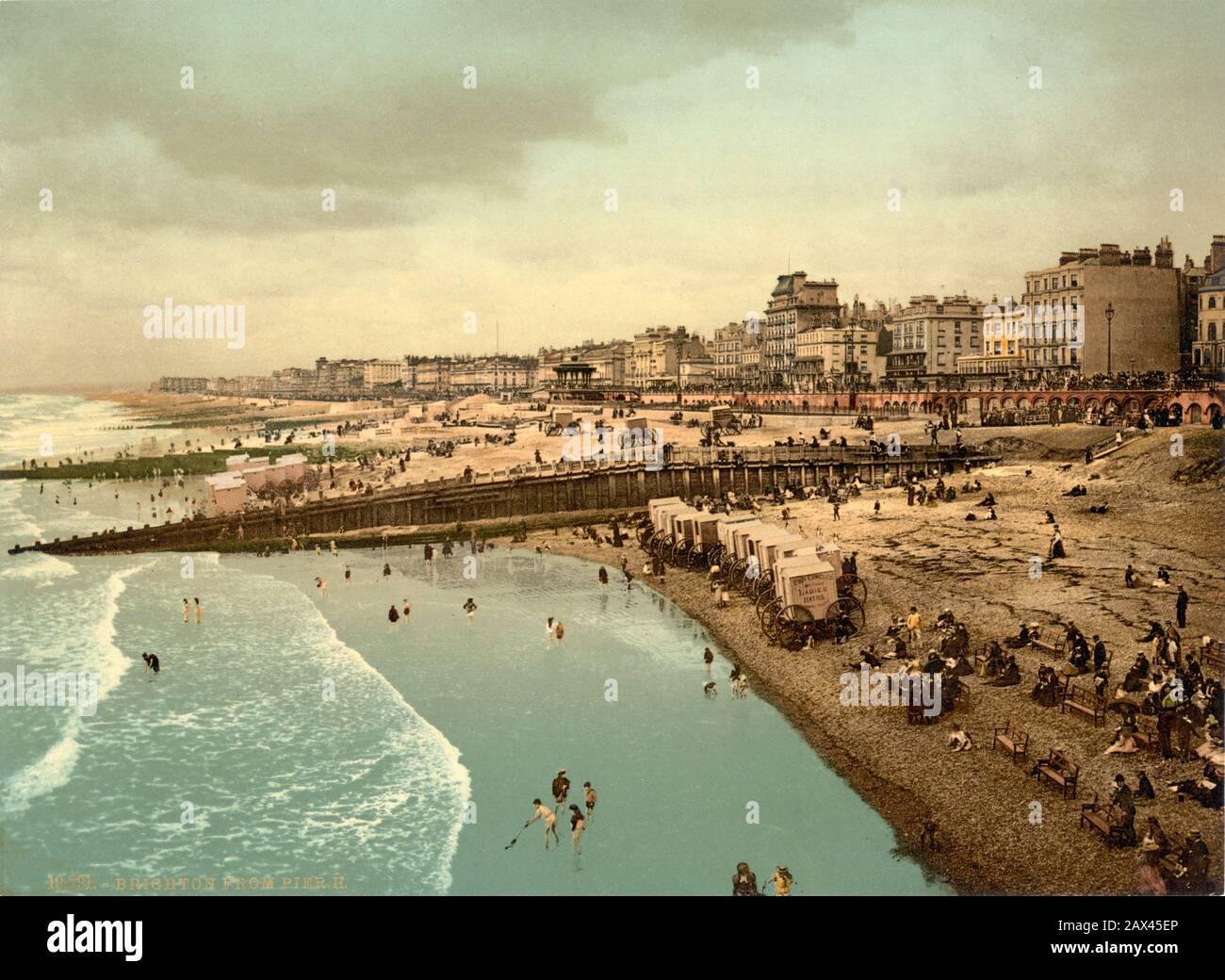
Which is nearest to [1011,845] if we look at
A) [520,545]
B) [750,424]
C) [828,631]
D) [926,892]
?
[926,892]

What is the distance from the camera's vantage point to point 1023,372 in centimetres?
7025

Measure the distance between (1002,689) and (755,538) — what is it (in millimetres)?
11380

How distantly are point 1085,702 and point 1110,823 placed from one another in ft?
14.7

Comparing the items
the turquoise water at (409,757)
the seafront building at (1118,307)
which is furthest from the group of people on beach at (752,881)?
the seafront building at (1118,307)

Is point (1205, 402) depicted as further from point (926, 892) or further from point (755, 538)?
point (926, 892)

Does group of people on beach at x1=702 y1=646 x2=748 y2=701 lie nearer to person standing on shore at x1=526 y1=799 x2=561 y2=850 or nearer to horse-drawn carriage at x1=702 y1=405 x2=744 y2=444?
person standing on shore at x1=526 y1=799 x2=561 y2=850

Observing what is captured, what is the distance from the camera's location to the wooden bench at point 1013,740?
16.5 m

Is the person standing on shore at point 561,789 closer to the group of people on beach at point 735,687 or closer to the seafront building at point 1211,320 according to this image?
the group of people on beach at point 735,687

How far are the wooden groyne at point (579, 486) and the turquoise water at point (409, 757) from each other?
40.9 feet

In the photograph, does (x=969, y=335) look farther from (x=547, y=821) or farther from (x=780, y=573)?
(x=547, y=821)

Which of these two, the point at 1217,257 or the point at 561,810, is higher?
the point at 1217,257

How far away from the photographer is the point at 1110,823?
13695mm

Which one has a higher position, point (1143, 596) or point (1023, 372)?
point (1023, 372)

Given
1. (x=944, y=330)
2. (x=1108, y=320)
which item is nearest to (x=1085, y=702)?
(x=1108, y=320)
